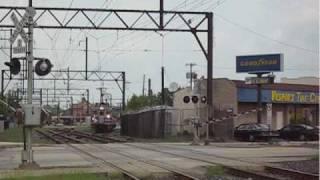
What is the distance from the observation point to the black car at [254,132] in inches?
1821

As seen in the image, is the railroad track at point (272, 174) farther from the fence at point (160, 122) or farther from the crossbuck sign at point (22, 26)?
the fence at point (160, 122)

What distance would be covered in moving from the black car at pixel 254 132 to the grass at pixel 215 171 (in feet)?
81.8

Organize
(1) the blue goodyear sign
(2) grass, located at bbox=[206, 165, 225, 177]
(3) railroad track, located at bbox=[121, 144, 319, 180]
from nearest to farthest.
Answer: (3) railroad track, located at bbox=[121, 144, 319, 180] < (2) grass, located at bbox=[206, 165, 225, 177] < (1) the blue goodyear sign

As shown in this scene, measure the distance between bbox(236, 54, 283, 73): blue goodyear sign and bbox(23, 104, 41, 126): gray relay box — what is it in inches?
1312

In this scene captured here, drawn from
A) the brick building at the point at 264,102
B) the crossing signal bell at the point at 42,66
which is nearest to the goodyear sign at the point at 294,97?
the brick building at the point at 264,102

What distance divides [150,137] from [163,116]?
92.0 inches

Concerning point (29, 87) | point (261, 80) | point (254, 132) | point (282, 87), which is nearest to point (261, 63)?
point (261, 80)

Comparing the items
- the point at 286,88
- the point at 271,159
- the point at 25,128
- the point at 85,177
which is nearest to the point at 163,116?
the point at 286,88

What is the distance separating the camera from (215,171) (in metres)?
20.5

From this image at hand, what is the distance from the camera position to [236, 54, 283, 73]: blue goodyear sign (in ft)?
170

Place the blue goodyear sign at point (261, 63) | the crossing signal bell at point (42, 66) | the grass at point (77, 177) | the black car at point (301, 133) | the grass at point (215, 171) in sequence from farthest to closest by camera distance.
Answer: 1. the blue goodyear sign at point (261, 63)
2. the black car at point (301, 133)
3. the crossing signal bell at point (42, 66)
4. the grass at point (215, 171)
5. the grass at point (77, 177)

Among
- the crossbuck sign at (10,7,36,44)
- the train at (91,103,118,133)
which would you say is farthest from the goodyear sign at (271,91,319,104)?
the crossbuck sign at (10,7,36,44)

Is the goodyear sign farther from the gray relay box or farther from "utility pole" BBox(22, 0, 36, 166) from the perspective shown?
the gray relay box

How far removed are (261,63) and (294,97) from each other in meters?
11.0
